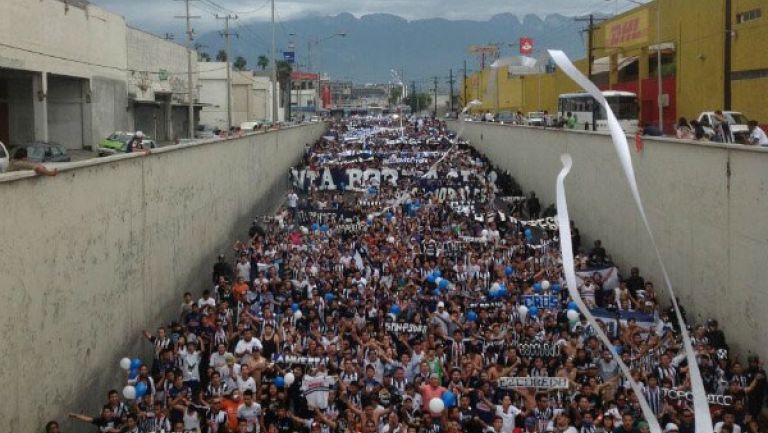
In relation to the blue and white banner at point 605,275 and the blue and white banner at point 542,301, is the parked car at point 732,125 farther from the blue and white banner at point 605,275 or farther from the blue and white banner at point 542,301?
the blue and white banner at point 542,301

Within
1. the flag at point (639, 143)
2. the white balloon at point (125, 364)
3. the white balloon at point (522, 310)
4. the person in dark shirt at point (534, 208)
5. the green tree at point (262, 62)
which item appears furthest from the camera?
the green tree at point (262, 62)

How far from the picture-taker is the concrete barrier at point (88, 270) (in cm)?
1040

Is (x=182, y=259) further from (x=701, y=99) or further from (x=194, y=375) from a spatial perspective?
(x=701, y=99)

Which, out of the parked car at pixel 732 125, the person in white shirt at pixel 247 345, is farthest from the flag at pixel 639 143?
the person in white shirt at pixel 247 345

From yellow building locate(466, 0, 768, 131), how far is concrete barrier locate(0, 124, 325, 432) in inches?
695

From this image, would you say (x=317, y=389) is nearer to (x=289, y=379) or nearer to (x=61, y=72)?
(x=289, y=379)

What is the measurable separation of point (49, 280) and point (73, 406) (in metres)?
1.61

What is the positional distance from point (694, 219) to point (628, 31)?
38533 mm

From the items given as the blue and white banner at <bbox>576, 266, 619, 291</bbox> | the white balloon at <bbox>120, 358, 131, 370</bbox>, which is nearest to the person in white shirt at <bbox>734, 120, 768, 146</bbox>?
the blue and white banner at <bbox>576, 266, 619, 291</bbox>

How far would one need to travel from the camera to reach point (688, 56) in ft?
142

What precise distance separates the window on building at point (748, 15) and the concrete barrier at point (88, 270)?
21.7 metres

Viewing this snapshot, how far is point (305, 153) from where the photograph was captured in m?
51.9

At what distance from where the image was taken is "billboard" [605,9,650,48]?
51.0 meters

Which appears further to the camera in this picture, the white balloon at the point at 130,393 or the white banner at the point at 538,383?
the white banner at the point at 538,383
